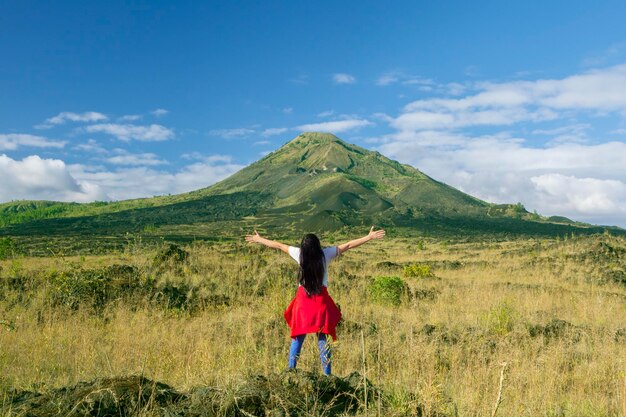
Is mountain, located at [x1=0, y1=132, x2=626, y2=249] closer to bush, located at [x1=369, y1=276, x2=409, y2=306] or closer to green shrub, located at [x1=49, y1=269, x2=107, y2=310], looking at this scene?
green shrub, located at [x1=49, y1=269, x2=107, y2=310]

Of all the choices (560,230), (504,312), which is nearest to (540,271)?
(504,312)

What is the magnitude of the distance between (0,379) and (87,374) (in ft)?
2.94

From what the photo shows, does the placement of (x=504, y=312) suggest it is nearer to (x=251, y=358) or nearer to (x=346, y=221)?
(x=251, y=358)

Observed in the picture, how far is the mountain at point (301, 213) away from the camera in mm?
83812

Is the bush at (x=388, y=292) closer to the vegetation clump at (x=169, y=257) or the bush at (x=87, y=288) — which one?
the bush at (x=87, y=288)

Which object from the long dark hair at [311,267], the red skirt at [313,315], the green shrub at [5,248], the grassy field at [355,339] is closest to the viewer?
the grassy field at [355,339]

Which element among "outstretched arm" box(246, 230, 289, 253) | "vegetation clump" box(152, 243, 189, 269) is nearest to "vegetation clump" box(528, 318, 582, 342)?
"outstretched arm" box(246, 230, 289, 253)

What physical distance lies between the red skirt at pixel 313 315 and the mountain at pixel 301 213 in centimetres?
6704

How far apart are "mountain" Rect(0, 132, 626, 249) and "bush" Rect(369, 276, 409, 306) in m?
61.0

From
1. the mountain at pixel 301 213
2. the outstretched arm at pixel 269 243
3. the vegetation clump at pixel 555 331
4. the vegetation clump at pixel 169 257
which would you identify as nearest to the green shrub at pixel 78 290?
the outstretched arm at pixel 269 243

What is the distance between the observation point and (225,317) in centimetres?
920

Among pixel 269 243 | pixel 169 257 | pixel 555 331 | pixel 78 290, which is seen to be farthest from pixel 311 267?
pixel 169 257

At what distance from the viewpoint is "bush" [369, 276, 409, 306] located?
11.7 metres

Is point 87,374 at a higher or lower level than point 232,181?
lower
